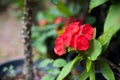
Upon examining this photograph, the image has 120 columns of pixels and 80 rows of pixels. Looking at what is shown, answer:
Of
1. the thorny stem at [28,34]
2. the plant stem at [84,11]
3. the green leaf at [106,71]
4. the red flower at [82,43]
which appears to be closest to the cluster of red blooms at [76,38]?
the red flower at [82,43]

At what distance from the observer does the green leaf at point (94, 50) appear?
1.16 m

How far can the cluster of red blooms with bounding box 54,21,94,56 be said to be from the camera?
3.84 ft

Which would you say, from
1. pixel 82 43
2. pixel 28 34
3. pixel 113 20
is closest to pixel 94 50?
pixel 82 43

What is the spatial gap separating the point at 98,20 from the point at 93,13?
0.21ft

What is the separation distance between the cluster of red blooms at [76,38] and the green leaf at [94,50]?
0.02 meters

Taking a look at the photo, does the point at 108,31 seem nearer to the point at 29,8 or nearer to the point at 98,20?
the point at 29,8

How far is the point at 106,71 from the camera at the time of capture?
1.22 meters

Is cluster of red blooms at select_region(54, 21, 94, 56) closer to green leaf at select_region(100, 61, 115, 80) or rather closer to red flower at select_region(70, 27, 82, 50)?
red flower at select_region(70, 27, 82, 50)

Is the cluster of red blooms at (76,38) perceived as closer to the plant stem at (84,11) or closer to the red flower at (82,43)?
the red flower at (82,43)

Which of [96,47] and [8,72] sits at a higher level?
[96,47]

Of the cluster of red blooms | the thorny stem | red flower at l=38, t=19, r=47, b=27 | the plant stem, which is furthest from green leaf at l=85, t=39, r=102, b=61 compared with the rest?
red flower at l=38, t=19, r=47, b=27

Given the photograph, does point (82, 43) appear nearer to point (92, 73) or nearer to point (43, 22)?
point (92, 73)

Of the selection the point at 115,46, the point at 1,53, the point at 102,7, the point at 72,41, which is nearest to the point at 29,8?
the point at 72,41

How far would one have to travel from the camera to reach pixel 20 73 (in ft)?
5.95
